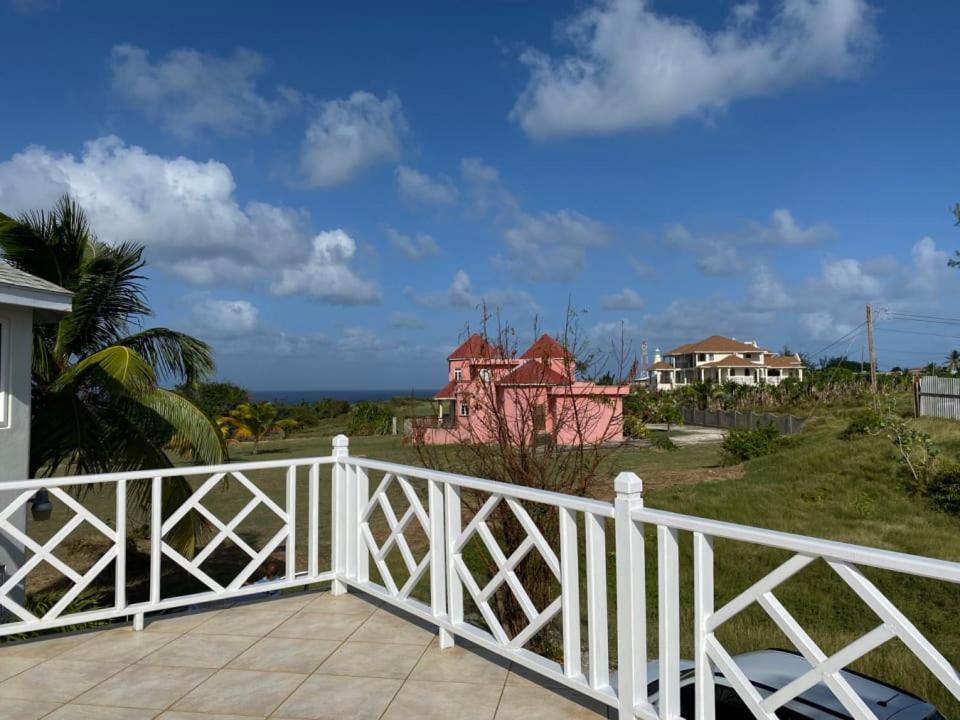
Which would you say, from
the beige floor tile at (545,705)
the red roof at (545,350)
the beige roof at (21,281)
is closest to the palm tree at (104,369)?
the beige roof at (21,281)

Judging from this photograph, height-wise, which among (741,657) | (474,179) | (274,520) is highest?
(474,179)

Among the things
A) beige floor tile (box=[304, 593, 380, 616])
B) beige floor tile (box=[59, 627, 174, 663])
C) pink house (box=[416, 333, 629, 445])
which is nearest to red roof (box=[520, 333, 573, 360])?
pink house (box=[416, 333, 629, 445])

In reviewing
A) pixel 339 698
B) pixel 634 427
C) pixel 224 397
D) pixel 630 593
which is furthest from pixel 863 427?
pixel 224 397

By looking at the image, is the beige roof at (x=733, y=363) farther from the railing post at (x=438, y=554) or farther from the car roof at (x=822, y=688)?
the railing post at (x=438, y=554)

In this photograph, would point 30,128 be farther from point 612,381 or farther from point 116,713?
point 116,713

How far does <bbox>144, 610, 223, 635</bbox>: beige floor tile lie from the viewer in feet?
13.4

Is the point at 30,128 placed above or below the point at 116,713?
above

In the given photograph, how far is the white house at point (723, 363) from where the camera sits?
6338 centimetres

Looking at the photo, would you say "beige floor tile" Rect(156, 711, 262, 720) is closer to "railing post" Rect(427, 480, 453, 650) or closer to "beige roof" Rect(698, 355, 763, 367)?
"railing post" Rect(427, 480, 453, 650)

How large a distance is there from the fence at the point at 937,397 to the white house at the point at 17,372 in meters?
21.1

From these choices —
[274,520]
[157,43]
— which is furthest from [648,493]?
[157,43]

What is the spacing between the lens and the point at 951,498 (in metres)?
12.2

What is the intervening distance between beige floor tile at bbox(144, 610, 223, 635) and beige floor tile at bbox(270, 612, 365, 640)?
0.52m

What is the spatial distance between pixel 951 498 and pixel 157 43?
15.3 m
